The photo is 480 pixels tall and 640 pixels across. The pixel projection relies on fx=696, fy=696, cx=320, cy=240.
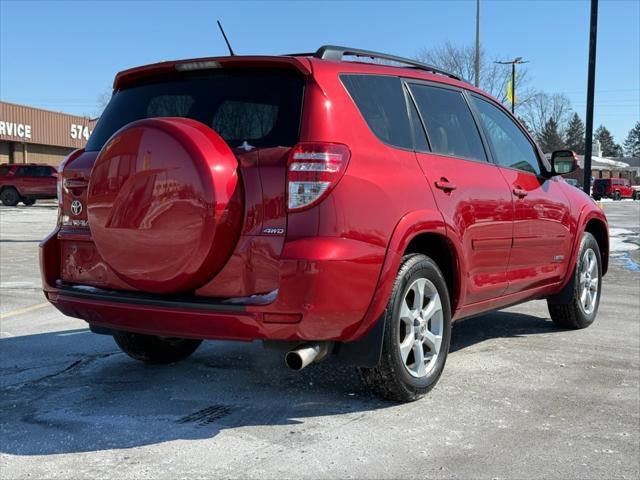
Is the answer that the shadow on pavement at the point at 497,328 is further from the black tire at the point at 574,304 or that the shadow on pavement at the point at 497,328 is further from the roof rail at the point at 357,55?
the roof rail at the point at 357,55

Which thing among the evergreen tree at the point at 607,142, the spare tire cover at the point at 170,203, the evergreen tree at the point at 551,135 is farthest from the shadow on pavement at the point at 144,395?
the evergreen tree at the point at 607,142

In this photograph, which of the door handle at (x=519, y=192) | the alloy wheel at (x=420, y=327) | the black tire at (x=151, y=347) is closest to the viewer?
the alloy wheel at (x=420, y=327)

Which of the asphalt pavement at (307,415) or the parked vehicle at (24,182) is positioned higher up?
the parked vehicle at (24,182)

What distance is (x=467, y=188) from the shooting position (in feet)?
14.3

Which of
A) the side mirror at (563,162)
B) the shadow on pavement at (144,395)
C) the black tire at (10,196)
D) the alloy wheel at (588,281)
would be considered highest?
the side mirror at (563,162)

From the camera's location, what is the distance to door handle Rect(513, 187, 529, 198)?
4977 mm

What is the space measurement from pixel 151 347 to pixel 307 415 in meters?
1.46

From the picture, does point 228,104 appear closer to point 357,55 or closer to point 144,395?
point 357,55

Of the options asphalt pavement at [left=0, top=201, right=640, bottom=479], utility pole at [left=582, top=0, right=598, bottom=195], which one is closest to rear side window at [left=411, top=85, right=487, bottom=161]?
asphalt pavement at [left=0, top=201, right=640, bottom=479]

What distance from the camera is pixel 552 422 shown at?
3711mm

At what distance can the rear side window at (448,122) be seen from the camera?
14.3 feet

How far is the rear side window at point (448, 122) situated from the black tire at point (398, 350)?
2.69ft

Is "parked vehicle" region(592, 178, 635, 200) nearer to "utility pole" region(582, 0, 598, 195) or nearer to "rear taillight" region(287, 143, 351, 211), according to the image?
"utility pole" region(582, 0, 598, 195)

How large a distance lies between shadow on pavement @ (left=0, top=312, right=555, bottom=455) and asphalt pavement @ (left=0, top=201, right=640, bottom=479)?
11 millimetres
